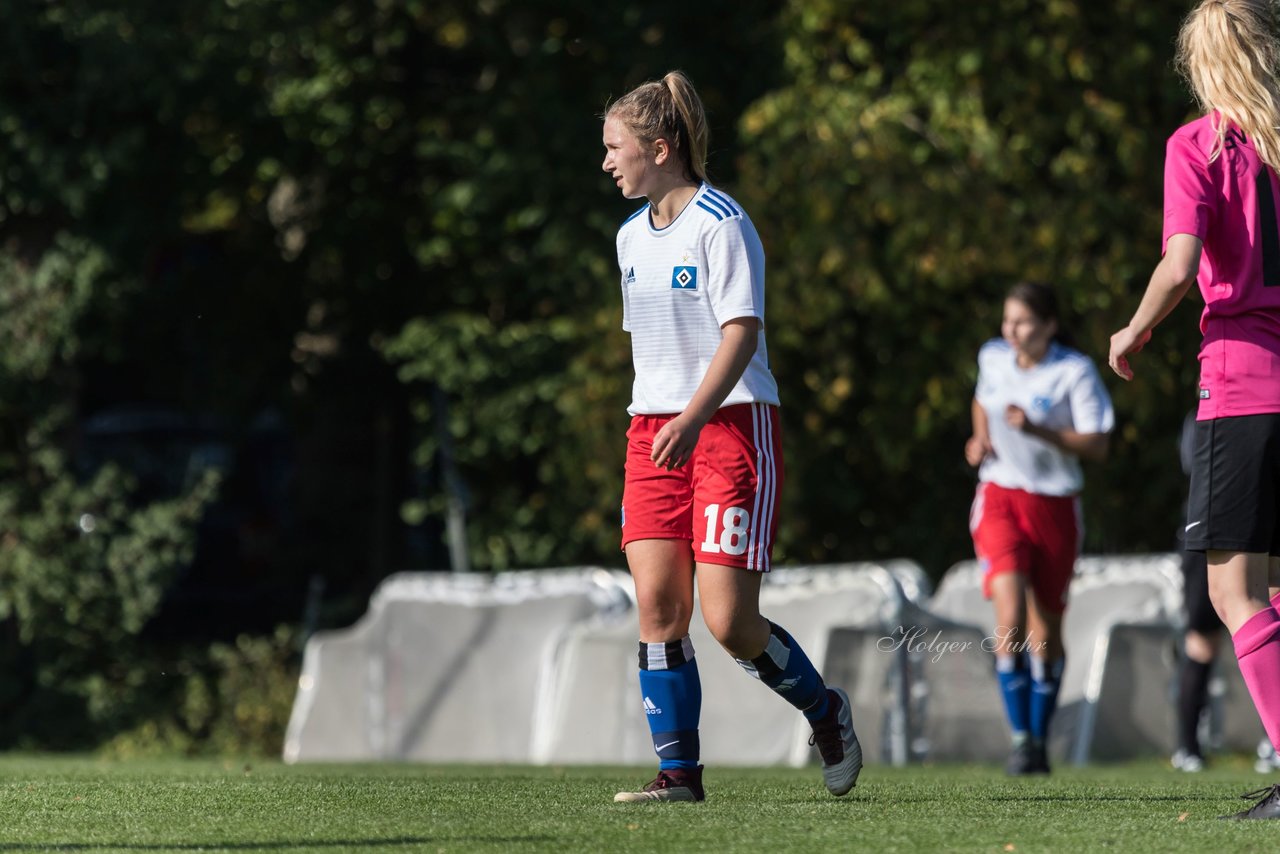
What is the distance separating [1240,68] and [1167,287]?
0.64 m

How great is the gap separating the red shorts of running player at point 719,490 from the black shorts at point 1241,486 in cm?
117

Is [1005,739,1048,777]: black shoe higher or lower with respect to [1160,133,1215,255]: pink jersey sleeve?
lower

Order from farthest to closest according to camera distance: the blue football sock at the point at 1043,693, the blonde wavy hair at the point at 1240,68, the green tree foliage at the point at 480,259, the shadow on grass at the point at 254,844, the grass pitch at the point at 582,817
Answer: the green tree foliage at the point at 480,259 < the blue football sock at the point at 1043,693 < the blonde wavy hair at the point at 1240,68 < the grass pitch at the point at 582,817 < the shadow on grass at the point at 254,844

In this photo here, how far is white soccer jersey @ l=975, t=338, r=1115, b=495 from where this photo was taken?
28.9 ft

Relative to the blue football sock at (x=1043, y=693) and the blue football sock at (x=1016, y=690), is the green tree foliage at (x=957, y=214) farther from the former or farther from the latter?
the blue football sock at (x=1016, y=690)

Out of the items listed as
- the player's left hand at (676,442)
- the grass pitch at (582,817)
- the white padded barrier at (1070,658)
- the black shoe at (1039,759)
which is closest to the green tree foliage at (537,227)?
the white padded barrier at (1070,658)

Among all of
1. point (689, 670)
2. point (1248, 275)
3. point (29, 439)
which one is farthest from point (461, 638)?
point (1248, 275)

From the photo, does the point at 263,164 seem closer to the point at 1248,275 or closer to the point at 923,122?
the point at 923,122

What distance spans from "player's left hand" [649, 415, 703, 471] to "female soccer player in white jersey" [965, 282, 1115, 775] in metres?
3.54

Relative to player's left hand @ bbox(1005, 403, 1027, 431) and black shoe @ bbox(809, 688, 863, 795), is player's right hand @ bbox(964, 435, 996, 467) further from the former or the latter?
black shoe @ bbox(809, 688, 863, 795)

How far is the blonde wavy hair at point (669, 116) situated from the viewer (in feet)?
19.1

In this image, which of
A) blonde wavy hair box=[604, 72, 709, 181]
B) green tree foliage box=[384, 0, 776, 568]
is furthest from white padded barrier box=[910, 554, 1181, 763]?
blonde wavy hair box=[604, 72, 709, 181]

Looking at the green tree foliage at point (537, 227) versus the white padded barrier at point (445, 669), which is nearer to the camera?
the white padded barrier at point (445, 669)

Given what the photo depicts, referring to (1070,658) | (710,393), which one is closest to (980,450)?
(710,393)
